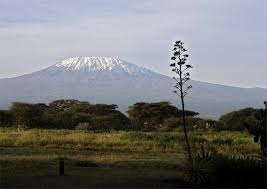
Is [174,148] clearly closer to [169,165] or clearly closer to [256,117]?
[169,165]

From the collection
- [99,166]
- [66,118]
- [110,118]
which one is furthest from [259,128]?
[66,118]

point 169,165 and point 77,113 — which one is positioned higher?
point 77,113

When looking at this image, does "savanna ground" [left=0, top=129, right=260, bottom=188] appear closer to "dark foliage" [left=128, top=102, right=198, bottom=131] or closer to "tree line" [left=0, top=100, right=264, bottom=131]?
"tree line" [left=0, top=100, right=264, bottom=131]

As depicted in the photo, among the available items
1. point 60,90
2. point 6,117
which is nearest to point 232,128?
point 6,117

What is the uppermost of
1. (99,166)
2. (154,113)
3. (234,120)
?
(154,113)

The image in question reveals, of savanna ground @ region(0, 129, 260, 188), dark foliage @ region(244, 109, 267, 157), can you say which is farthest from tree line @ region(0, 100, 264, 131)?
dark foliage @ region(244, 109, 267, 157)

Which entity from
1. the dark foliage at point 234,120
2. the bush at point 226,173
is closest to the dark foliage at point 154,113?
the dark foliage at point 234,120

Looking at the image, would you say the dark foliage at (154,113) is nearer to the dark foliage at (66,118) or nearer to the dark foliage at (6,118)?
the dark foliage at (66,118)

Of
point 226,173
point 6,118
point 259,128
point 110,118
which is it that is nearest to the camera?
point 226,173

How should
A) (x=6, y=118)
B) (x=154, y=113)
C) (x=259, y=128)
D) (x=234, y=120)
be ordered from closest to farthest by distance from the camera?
(x=259, y=128)
(x=6, y=118)
(x=234, y=120)
(x=154, y=113)

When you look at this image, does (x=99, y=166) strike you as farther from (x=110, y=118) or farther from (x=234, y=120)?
(x=234, y=120)

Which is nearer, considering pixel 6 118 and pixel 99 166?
pixel 99 166

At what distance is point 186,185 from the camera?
14.3m

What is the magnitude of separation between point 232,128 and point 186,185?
3840 centimetres
